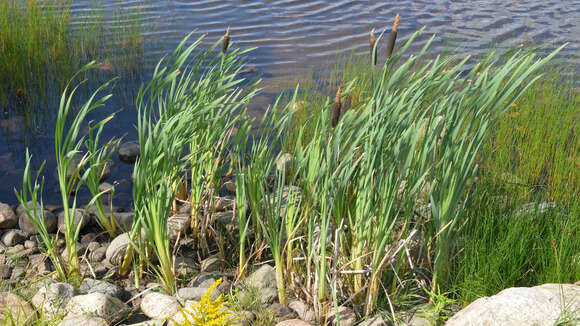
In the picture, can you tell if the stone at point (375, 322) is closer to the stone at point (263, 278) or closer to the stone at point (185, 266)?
the stone at point (263, 278)

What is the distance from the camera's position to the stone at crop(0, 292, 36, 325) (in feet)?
7.59

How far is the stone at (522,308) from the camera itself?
1.98 metres

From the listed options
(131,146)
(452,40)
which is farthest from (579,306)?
(452,40)

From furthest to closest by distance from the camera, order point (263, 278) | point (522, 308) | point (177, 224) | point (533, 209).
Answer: point (177, 224) → point (533, 209) → point (263, 278) → point (522, 308)

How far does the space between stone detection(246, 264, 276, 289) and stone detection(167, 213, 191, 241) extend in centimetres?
52

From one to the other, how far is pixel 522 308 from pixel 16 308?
2056 millimetres

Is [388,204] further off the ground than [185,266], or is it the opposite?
[388,204]

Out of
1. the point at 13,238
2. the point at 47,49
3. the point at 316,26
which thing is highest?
the point at 316,26

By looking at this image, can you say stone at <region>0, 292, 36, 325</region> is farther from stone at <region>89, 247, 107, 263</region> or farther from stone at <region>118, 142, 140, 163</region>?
stone at <region>118, 142, 140, 163</region>

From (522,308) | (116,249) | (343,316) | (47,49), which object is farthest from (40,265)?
(47,49)

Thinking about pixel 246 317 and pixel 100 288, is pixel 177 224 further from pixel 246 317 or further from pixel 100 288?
pixel 246 317

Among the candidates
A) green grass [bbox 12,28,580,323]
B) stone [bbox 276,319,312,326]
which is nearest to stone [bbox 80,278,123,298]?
green grass [bbox 12,28,580,323]

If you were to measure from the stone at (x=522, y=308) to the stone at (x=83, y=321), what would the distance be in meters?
1.39

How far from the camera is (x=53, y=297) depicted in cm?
247
